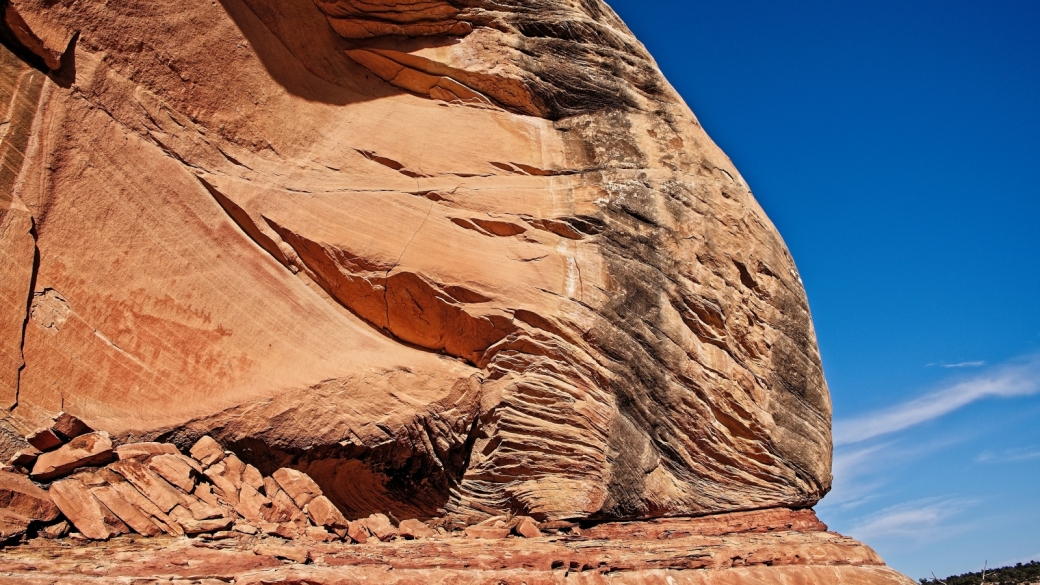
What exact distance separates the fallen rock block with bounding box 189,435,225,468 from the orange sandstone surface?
3 cm

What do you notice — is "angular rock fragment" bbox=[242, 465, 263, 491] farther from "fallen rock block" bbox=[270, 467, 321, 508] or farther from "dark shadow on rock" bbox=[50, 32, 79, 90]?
"dark shadow on rock" bbox=[50, 32, 79, 90]

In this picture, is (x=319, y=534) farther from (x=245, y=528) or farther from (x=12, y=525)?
(x=12, y=525)

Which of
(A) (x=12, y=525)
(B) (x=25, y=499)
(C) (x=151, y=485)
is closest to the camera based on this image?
(A) (x=12, y=525)

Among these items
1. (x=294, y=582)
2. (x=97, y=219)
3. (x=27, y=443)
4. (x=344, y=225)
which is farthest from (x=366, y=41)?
(x=294, y=582)

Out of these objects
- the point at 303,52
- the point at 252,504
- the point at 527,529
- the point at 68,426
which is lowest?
the point at 252,504

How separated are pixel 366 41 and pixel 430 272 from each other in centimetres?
390

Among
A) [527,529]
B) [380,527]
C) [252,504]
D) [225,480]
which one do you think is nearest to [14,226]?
[225,480]

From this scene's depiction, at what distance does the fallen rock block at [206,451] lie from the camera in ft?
32.1

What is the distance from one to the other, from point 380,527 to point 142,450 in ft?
9.00

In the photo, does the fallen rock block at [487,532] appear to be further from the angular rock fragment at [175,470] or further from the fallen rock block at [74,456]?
the fallen rock block at [74,456]

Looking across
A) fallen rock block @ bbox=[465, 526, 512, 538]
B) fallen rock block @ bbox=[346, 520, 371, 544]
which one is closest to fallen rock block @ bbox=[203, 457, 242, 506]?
fallen rock block @ bbox=[346, 520, 371, 544]

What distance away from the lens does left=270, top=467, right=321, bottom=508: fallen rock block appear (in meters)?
10.2

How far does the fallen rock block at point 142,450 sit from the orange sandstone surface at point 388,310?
0.04 meters

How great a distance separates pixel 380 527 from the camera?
34.8 feet
